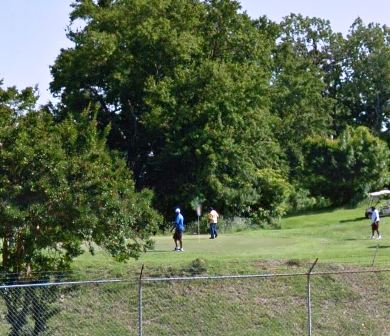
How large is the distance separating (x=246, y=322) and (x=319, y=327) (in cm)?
193

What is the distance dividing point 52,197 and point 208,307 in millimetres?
5874

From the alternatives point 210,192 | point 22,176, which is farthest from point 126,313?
point 210,192

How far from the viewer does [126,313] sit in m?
23.6

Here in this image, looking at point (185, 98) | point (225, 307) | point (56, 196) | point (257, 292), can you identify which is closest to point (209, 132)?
point (185, 98)

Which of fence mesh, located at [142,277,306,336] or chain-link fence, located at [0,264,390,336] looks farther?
fence mesh, located at [142,277,306,336]

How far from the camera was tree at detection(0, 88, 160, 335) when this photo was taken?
69.6 feet

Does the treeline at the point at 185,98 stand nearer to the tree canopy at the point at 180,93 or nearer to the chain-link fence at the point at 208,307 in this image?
the tree canopy at the point at 180,93

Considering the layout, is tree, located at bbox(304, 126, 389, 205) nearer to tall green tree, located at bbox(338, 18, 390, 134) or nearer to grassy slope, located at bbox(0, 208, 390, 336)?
tall green tree, located at bbox(338, 18, 390, 134)

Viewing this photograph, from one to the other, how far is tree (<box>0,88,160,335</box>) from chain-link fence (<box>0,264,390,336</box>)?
37cm

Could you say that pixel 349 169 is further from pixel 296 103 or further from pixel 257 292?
pixel 257 292

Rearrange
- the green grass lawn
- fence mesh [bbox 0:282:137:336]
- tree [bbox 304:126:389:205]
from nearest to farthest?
fence mesh [bbox 0:282:137:336]
the green grass lawn
tree [bbox 304:126:389:205]

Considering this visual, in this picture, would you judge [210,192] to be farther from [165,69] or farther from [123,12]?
[123,12]

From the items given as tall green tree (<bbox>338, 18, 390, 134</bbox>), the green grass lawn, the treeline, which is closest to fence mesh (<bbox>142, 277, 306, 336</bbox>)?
the green grass lawn

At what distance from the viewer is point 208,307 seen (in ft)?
80.1
